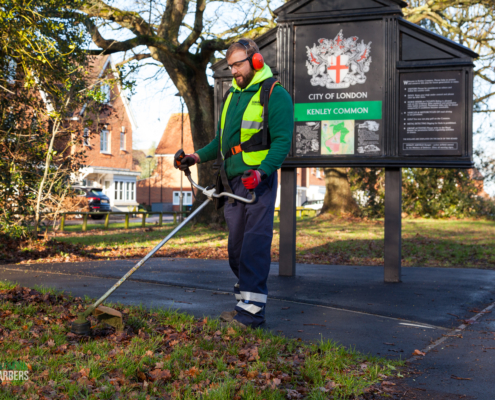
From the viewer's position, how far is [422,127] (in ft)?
22.2

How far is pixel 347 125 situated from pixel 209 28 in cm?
1131

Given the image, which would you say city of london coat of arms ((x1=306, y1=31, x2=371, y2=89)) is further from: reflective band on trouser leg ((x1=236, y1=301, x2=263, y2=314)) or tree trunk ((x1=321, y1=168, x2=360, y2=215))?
tree trunk ((x1=321, y1=168, x2=360, y2=215))

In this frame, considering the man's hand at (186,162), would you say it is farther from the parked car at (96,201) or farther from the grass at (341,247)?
the parked car at (96,201)

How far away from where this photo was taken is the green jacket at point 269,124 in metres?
4.29

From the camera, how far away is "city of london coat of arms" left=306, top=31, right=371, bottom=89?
7012 mm

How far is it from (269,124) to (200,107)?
13113mm

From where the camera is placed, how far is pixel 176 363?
3262 mm

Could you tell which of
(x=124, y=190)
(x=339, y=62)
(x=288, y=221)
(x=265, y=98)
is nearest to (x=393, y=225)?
(x=288, y=221)

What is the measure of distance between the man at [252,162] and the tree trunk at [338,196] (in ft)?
67.2

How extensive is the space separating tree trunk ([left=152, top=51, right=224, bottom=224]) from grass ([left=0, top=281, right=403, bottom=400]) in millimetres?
12709

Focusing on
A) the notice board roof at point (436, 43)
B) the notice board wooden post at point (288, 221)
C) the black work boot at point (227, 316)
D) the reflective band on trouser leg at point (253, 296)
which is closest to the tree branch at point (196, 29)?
the notice board wooden post at point (288, 221)

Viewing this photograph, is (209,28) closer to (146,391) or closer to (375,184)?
(375,184)

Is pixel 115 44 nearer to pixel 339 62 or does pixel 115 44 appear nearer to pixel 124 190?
pixel 339 62

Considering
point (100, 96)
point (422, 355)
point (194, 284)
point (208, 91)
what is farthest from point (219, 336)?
point (208, 91)
